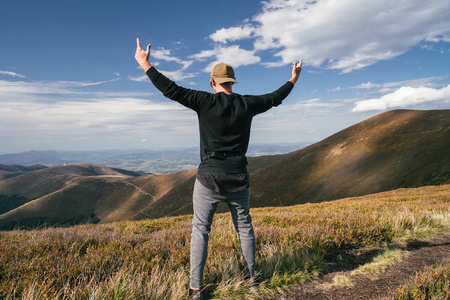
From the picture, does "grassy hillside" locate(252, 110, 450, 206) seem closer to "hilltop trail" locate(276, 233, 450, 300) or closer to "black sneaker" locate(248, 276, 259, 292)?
"hilltop trail" locate(276, 233, 450, 300)

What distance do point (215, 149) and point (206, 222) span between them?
37.7 inches

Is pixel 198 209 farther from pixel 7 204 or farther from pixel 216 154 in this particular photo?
pixel 7 204

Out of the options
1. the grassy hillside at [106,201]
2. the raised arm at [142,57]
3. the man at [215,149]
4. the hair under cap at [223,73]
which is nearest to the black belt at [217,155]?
the man at [215,149]

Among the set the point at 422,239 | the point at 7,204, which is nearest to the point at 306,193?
the point at 422,239

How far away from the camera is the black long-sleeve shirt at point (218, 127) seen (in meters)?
2.86

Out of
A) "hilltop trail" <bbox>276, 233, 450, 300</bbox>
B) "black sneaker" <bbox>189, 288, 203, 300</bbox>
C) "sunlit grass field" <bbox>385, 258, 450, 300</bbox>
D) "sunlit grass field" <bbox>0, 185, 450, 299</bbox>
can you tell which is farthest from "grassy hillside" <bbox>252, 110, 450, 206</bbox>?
"black sneaker" <bbox>189, 288, 203, 300</bbox>

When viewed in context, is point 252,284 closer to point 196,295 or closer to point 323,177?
point 196,295

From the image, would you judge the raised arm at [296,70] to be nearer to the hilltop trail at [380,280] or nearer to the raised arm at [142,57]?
the raised arm at [142,57]

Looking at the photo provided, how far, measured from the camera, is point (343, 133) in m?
90.6

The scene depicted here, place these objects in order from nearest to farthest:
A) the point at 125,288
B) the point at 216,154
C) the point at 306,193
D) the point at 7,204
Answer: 1. the point at 125,288
2. the point at 216,154
3. the point at 306,193
4. the point at 7,204

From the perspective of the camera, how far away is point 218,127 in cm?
→ 293

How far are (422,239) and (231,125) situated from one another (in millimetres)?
5876

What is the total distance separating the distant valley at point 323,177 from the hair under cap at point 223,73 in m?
12.3

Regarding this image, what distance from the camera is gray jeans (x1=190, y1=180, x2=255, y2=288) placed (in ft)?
9.56
